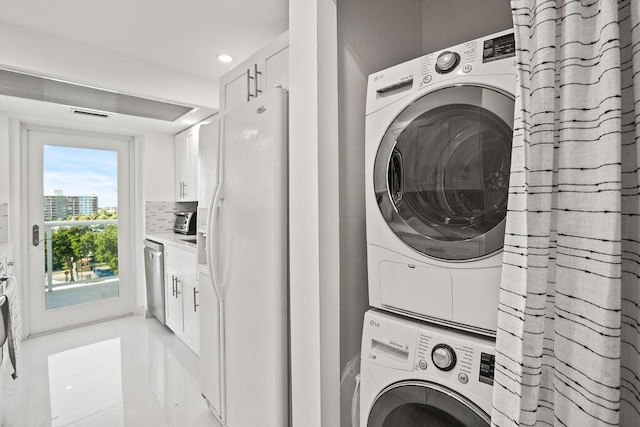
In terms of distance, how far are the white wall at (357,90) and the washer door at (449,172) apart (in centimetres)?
16

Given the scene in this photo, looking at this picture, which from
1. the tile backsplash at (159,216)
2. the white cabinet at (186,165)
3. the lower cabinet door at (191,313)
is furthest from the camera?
the tile backsplash at (159,216)

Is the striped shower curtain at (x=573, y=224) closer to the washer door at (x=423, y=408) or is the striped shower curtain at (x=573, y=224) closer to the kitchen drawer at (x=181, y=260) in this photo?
the washer door at (x=423, y=408)

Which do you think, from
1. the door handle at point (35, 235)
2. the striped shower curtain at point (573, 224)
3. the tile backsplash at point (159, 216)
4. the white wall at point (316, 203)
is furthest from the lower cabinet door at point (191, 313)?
the striped shower curtain at point (573, 224)

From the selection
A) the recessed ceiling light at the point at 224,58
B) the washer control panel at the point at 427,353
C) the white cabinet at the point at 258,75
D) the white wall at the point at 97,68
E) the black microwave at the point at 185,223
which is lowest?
the washer control panel at the point at 427,353

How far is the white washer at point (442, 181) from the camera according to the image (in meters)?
0.92

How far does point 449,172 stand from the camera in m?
1.03

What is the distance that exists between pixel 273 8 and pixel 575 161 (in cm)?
176

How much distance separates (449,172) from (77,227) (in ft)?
12.9

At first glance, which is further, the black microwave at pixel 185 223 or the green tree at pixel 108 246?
the green tree at pixel 108 246

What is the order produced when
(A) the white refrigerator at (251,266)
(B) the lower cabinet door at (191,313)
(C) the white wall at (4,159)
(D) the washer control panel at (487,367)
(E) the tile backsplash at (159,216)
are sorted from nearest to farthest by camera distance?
1. (D) the washer control panel at (487,367)
2. (A) the white refrigerator at (251,266)
3. (B) the lower cabinet door at (191,313)
4. (C) the white wall at (4,159)
5. (E) the tile backsplash at (159,216)

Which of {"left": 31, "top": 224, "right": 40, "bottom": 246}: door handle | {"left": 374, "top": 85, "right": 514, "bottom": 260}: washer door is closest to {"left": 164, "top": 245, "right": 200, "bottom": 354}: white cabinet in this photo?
{"left": 31, "top": 224, "right": 40, "bottom": 246}: door handle

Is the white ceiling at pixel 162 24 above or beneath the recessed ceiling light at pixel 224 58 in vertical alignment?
above

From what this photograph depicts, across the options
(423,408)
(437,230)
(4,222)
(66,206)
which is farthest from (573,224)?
(66,206)

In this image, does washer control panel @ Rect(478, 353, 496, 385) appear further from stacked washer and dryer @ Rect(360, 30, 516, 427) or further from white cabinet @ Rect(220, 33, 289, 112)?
white cabinet @ Rect(220, 33, 289, 112)
